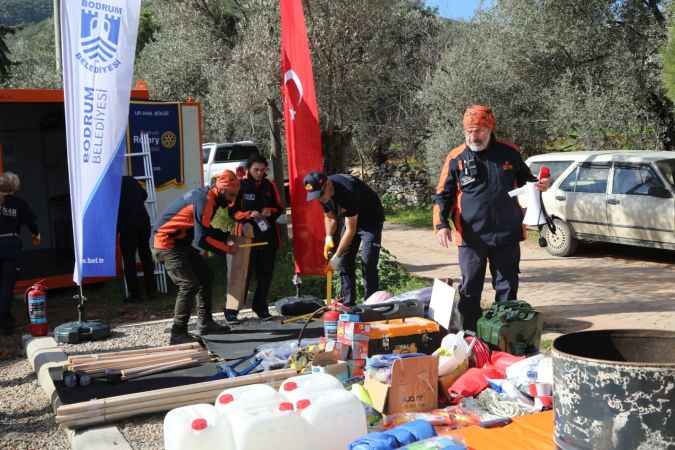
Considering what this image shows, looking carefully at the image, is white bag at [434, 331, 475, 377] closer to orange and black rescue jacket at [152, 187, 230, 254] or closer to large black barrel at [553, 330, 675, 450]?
large black barrel at [553, 330, 675, 450]

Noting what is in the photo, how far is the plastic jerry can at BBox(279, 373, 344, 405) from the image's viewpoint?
429 cm

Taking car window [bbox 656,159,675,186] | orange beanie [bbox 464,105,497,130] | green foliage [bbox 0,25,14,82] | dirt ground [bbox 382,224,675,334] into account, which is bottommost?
dirt ground [bbox 382,224,675,334]

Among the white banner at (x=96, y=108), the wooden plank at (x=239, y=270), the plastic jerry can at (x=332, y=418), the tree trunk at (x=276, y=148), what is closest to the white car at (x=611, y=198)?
the tree trunk at (x=276, y=148)

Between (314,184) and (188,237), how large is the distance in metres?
1.29

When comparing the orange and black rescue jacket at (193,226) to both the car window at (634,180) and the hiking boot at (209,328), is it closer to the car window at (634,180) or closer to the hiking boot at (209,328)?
the hiking boot at (209,328)

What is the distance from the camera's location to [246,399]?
4.16 metres

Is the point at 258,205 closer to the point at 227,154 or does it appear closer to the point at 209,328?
the point at 209,328

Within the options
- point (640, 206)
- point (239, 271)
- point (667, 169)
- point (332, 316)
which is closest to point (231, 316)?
point (239, 271)

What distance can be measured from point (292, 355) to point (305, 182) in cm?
182

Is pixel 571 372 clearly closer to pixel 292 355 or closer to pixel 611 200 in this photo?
pixel 292 355

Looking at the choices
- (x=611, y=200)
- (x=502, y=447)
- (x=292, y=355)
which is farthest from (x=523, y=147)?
(x=502, y=447)

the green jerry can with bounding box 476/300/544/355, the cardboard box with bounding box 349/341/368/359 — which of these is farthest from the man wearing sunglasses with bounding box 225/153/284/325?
the green jerry can with bounding box 476/300/544/355

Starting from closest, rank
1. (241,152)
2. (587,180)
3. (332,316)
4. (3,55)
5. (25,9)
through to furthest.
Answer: (332,316)
(587,180)
(3,55)
(241,152)
(25,9)

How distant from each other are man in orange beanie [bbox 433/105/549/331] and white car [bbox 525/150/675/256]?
540cm
